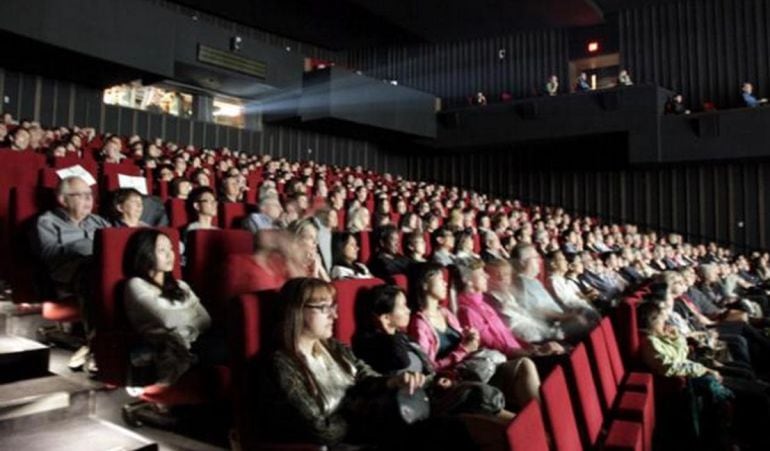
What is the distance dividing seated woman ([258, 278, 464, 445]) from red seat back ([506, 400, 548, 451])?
15 cm

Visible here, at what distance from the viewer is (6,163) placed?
38.6 inches

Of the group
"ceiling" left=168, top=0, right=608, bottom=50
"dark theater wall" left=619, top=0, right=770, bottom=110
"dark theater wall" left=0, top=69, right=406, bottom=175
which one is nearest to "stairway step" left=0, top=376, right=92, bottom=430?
"dark theater wall" left=0, top=69, right=406, bottom=175

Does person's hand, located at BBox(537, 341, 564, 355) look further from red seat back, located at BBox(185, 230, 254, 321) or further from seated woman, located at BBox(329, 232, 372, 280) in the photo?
red seat back, located at BBox(185, 230, 254, 321)

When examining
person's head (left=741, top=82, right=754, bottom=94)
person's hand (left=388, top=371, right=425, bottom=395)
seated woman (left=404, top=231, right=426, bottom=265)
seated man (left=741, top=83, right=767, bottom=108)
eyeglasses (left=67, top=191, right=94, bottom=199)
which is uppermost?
person's head (left=741, top=82, right=754, bottom=94)

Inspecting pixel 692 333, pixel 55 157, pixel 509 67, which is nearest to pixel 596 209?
pixel 509 67

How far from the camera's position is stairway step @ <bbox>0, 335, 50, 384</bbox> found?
0.58 m

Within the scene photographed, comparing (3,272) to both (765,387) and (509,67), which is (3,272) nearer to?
(765,387)

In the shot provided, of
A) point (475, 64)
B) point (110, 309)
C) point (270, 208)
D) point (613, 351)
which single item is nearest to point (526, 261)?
point (613, 351)

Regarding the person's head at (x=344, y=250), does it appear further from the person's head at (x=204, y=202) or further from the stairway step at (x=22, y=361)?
the stairway step at (x=22, y=361)

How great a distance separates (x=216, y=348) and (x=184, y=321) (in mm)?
47

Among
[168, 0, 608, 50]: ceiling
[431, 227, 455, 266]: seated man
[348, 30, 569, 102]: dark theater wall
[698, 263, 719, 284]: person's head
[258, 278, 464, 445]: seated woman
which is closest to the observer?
[258, 278, 464, 445]: seated woman

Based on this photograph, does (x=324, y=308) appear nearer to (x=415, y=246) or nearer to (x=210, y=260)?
(x=210, y=260)

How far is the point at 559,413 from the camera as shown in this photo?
0.45 metres

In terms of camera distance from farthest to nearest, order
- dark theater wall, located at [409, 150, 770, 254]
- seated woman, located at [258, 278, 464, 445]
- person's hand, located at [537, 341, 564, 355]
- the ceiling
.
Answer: the ceiling < dark theater wall, located at [409, 150, 770, 254] < person's hand, located at [537, 341, 564, 355] < seated woman, located at [258, 278, 464, 445]
